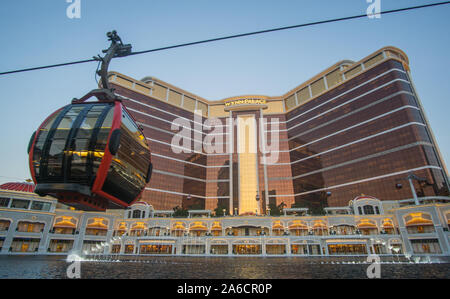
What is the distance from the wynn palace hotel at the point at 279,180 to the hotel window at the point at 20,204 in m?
0.21

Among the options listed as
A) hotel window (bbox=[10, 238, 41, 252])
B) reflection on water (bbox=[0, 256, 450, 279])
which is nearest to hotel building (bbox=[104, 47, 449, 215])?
hotel window (bbox=[10, 238, 41, 252])

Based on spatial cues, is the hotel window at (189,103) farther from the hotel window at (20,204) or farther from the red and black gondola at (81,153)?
the red and black gondola at (81,153)

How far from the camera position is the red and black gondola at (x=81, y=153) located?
10492mm

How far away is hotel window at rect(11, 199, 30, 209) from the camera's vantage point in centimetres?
5169

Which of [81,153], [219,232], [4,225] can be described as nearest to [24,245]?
[4,225]

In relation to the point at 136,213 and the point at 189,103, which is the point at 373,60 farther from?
the point at 136,213

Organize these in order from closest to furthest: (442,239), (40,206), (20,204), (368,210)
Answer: (442,239) → (20,204) → (40,206) → (368,210)

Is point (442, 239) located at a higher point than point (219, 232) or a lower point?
lower

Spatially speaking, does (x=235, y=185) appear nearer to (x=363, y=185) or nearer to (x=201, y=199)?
(x=201, y=199)

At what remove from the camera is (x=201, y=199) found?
10875cm

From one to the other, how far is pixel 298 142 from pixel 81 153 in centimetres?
10865

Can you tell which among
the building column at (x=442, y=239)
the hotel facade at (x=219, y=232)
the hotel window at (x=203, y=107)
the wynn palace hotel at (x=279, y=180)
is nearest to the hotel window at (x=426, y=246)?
the hotel facade at (x=219, y=232)

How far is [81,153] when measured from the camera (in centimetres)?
1048

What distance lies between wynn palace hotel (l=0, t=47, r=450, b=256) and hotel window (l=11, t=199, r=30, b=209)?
0.70ft
